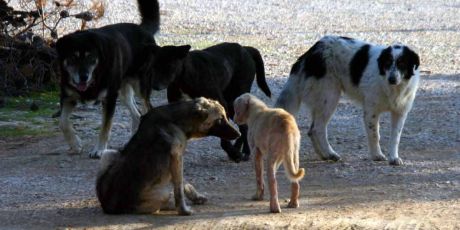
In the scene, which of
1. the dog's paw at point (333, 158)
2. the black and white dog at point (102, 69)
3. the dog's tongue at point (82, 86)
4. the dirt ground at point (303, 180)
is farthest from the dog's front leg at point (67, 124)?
the dog's paw at point (333, 158)

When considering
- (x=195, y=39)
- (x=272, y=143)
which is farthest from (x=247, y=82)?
(x=195, y=39)

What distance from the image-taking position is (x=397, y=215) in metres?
8.16

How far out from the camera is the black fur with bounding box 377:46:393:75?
1083cm

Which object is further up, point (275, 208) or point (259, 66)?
point (259, 66)

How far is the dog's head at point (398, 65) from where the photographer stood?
10.8 m

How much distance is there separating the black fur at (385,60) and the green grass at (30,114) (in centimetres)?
427

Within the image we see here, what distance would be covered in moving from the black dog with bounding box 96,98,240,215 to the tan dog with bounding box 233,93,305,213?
0.53 meters

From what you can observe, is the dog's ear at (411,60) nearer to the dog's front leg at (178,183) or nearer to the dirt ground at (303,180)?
the dirt ground at (303,180)

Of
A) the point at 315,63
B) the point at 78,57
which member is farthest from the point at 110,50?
A: the point at 315,63

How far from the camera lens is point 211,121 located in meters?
8.58

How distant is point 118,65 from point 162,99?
11.9ft

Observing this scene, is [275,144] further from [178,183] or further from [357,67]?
[357,67]

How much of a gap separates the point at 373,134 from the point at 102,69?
9.95 ft

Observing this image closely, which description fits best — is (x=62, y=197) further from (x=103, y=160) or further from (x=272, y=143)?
(x=272, y=143)
